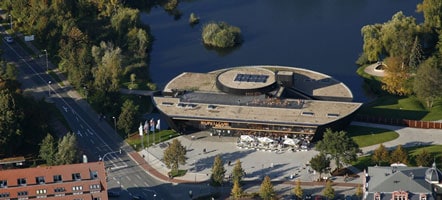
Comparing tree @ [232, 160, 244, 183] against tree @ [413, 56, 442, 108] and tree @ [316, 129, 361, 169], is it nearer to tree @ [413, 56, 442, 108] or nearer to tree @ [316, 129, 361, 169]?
tree @ [316, 129, 361, 169]

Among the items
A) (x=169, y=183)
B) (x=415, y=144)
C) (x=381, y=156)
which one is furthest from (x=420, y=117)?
(x=169, y=183)

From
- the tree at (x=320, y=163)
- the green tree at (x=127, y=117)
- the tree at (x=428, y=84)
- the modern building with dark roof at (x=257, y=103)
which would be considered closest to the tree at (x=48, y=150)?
the green tree at (x=127, y=117)

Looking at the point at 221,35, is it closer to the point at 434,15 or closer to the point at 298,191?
the point at 434,15

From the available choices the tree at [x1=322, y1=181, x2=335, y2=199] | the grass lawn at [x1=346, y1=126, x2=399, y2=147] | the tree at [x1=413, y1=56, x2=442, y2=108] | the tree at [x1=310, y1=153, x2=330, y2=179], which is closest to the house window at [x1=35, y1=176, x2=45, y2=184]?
the tree at [x1=322, y1=181, x2=335, y2=199]

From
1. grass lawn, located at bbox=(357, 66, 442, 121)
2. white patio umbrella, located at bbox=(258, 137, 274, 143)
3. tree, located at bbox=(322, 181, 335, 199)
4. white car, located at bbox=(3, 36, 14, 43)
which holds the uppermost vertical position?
white car, located at bbox=(3, 36, 14, 43)

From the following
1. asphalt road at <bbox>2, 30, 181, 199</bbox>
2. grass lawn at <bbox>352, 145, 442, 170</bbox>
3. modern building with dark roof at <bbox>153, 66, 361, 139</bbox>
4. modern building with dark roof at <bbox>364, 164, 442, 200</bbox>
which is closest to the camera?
modern building with dark roof at <bbox>364, 164, 442, 200</bbox>

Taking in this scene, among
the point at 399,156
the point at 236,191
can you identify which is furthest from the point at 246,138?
the point at 399,156

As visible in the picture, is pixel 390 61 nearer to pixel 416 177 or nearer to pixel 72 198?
pixel 416 177
